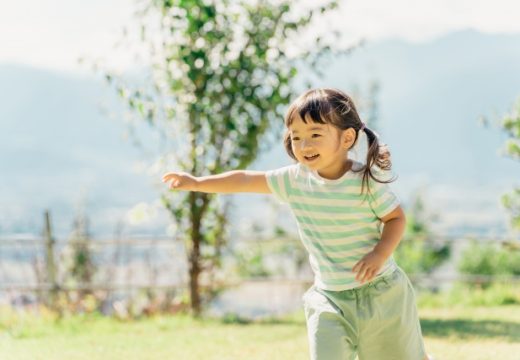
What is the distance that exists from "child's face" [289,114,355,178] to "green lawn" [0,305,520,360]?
220 centimetres

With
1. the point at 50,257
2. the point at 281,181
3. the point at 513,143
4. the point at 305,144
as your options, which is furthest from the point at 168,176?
the point at 513,143

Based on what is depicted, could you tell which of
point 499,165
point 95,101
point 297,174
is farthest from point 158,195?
point 499,165

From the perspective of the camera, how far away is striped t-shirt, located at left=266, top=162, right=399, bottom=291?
9.56ft

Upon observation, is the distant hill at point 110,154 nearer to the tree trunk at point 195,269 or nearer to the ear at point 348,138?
the tree trunk at point 195,269

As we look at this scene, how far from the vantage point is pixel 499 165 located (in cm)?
16700

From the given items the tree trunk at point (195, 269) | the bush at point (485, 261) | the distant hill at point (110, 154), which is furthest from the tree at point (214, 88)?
the distant hill at point (110, 154)

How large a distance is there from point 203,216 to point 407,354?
4898 mm

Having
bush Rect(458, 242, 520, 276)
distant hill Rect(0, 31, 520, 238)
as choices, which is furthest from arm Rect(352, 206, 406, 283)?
distant hill Rect(0, 31, 520, 238)

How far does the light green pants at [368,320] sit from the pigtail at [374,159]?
368 mm

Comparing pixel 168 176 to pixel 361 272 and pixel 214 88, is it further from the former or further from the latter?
pixel 214 88

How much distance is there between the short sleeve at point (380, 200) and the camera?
9.52 ft

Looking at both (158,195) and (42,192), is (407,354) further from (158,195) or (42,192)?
(42,192)

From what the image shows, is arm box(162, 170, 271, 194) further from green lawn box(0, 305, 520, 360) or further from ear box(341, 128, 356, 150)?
green lawn box(0, 305, 520, 360)

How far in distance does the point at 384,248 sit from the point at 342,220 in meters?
0.20
